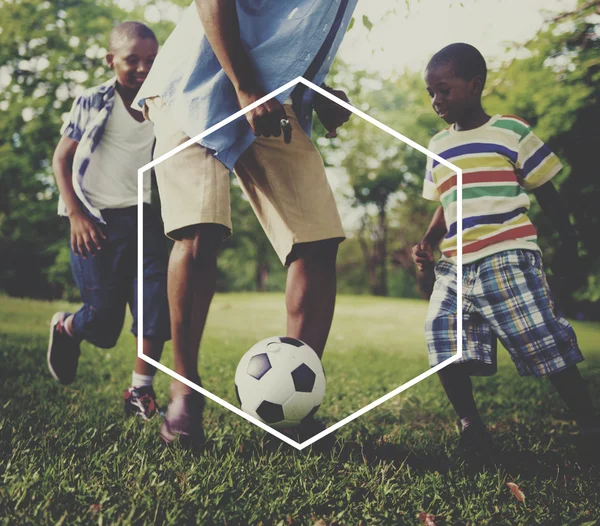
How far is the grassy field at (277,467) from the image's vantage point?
1.53m

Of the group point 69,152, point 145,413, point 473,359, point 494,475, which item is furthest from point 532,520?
point 69,152

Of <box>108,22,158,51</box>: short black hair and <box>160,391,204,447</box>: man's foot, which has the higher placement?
<box>108,22,158,51</box>: short black hair

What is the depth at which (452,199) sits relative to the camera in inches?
92.5

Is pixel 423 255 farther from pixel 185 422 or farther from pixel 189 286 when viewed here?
pixel 185 422

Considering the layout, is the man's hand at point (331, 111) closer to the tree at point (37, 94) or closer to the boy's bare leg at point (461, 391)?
the boy's bare leg at point (461, 391)

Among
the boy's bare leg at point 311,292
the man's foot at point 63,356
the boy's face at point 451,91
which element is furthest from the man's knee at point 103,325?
the boy's face at point 451,91

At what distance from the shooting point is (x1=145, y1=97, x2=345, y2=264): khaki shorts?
2049 mm

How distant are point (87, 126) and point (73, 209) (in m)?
0.46

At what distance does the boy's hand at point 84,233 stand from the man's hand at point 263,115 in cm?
121

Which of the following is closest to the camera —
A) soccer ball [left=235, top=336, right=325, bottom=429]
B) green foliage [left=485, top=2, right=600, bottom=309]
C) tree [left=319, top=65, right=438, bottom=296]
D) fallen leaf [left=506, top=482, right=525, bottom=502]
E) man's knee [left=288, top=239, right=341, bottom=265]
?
fallen leaf [left=506, top=482, right=525, bottom=502]

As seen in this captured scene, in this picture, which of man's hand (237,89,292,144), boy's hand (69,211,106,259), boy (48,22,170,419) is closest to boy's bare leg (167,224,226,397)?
man's hand (237,89,292,144)

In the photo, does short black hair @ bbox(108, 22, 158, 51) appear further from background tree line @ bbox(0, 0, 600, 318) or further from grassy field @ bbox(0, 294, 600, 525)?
grassy field @ bbox(0, 294, 600, 525)

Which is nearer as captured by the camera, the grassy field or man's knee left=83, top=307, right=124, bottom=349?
the grassy field

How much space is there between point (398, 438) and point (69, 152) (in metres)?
2.20
